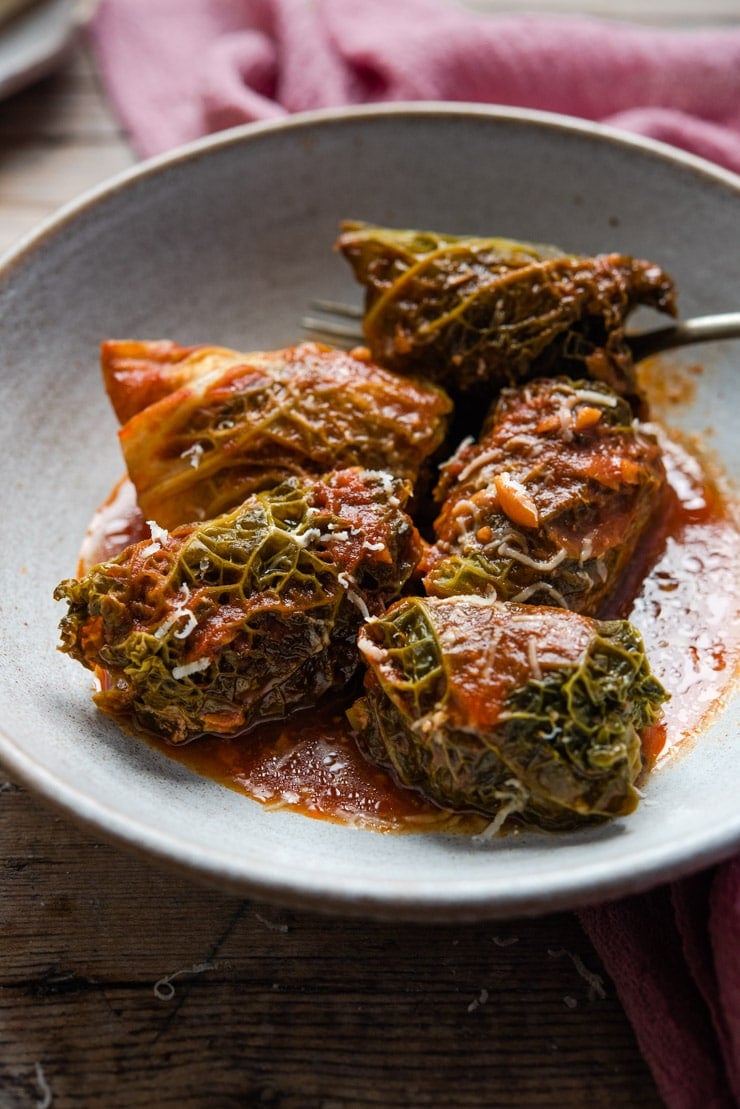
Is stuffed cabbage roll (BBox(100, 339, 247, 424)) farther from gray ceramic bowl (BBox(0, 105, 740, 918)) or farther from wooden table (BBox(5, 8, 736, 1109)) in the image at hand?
wooden table (BBox(5, 8, 736, 1109))

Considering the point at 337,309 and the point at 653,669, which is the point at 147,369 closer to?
the point at 337,309

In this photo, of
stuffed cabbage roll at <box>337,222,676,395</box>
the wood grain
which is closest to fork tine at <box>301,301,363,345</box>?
stuffed cabbage roll at <box>337,222,676,395</box>

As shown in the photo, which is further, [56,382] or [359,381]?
[56,382]

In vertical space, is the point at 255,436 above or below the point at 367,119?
below

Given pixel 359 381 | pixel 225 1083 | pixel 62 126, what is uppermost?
pixel 62 126

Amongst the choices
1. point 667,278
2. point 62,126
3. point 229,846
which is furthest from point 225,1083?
point 62,126

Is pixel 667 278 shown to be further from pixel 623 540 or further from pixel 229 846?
pixel 229 846

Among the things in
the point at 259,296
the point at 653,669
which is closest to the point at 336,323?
the point at 259,296
